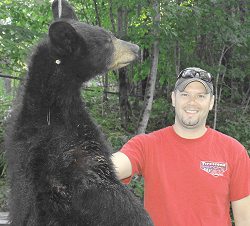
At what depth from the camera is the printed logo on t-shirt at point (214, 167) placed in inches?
109

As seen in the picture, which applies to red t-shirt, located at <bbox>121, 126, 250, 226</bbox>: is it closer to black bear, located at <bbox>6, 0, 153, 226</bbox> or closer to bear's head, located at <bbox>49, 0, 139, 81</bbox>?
black bear, located at <bbox>6, 0, 153, 226</bbox>

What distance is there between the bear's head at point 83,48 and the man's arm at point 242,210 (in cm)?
132

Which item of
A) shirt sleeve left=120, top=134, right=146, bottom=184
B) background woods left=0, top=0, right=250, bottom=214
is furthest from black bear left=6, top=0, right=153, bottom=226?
background woods left=0, top=0, right=250, bottom=214

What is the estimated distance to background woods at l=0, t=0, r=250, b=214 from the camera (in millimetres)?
6742

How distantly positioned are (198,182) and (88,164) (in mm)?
749

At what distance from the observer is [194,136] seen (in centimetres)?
292

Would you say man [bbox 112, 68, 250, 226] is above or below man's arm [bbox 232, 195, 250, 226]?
above

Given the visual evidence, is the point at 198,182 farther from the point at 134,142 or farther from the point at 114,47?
the point at 114,47

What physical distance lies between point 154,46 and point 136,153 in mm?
4887

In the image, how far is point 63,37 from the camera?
270 centimetres

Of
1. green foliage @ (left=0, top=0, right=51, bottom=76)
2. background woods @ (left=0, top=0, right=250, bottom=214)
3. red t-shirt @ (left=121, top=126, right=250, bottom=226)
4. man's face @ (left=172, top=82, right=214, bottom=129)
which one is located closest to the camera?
red t-shirt @ (left=121, top=126, right=250, bottom=226)

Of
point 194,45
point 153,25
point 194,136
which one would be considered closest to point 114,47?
point 194,136

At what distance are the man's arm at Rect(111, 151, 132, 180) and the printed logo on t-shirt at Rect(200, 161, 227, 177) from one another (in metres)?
0.50

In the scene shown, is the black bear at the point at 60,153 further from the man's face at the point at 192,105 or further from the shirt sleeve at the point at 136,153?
the man's face at the point at 192,105
